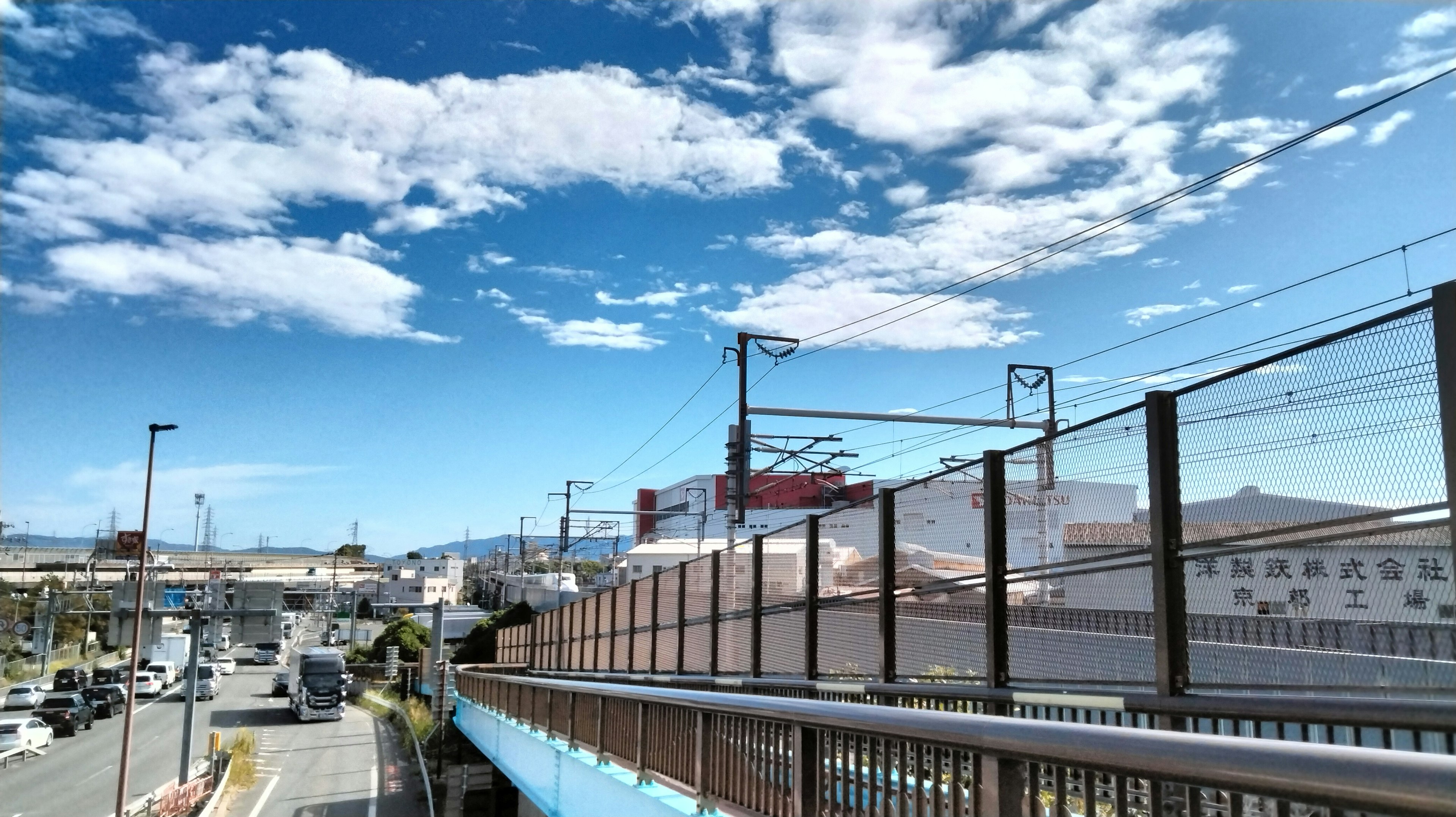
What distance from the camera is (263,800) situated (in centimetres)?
2914

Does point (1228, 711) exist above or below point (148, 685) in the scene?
above

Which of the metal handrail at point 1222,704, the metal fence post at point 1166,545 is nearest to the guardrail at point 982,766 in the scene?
the metal handrail at point 1222,704

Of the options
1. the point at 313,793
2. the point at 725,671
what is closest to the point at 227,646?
the point at 313,793

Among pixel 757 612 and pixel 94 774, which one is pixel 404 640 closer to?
pixel 94 774

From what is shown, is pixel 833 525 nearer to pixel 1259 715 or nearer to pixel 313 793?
pixel 1259 715

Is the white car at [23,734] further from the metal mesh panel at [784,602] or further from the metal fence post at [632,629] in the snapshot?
the metal mesh panel at [784,602]

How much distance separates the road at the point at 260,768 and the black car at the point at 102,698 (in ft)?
1.96

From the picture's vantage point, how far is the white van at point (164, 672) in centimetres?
6062

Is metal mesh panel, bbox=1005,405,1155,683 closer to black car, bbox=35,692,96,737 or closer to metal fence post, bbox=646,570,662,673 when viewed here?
metal fence post, bbox=646,570,662,673

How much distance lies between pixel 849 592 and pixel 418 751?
1252 inches

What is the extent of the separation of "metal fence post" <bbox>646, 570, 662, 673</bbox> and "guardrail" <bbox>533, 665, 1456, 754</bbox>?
8.18 metres

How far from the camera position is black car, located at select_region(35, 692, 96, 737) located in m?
41.4

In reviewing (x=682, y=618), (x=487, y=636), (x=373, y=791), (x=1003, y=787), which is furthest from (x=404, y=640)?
(x=1003, y=787)

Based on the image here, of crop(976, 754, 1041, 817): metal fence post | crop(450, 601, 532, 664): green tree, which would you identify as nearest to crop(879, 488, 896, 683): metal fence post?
crop(976, 754, 1041, 817): metal fence post
